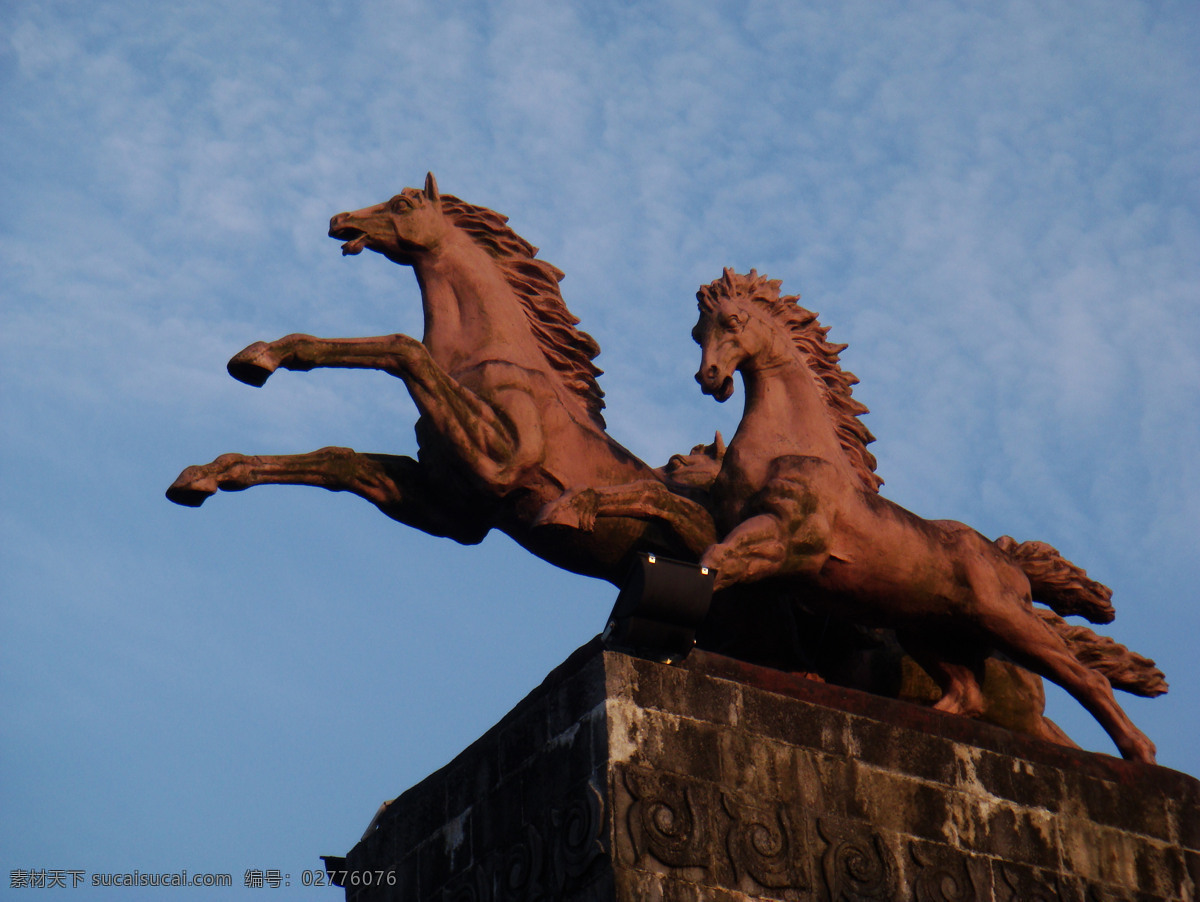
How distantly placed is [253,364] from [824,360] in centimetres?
354

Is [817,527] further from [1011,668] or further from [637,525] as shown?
[1011,668]

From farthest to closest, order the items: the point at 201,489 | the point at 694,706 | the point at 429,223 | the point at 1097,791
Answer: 1. the point at 429,223
2. the point at 201,489
3. the point at 1097,791
4. the point at 694,706

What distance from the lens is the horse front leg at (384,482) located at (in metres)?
10.4

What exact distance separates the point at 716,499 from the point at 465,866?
269 cm

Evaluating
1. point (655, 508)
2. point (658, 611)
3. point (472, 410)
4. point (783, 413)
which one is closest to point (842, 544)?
point (783, 413)

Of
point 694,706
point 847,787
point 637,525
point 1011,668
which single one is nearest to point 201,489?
point 637,525

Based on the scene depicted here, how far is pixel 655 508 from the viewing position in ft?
33.4

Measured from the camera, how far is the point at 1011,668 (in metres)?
10.6

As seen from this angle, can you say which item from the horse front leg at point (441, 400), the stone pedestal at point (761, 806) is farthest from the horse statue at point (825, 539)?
the stone pedestal at point (761, 806)

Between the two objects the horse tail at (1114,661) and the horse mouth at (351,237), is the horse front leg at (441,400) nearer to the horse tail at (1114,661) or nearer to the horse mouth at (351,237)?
the horse mouth at (351,237)

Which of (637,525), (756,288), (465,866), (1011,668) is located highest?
(756,288)

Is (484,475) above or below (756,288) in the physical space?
below

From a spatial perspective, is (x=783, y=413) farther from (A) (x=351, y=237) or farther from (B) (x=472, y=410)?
(A) (x=351, y=237)

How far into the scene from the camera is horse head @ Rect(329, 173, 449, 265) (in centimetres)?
1127
